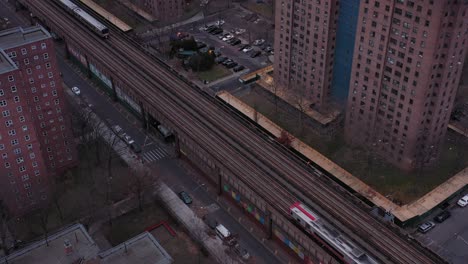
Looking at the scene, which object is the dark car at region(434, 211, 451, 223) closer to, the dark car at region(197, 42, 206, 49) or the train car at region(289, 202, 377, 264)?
the train car at region(289, 202, 377, 264)

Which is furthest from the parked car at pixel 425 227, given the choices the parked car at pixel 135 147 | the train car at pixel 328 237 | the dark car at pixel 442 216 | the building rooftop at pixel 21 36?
the building rooftop at pixel 21 36

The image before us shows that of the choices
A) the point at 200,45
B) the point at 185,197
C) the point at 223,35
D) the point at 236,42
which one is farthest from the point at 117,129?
the point at 223,35

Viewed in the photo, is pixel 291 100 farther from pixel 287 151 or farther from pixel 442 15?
pixel 442 15

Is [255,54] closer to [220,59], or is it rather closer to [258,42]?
[258,42]

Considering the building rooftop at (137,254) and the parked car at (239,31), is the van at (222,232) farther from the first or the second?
the parked car at (239,31)

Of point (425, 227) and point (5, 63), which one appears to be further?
point (425, 227)

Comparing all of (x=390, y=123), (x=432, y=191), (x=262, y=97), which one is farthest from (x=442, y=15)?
(x=262, y=97)

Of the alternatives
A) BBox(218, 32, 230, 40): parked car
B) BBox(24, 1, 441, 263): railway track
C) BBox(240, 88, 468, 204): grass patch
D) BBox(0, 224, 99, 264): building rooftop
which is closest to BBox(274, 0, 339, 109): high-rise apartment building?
BBox(240, 88, 468, 204): grass patch
